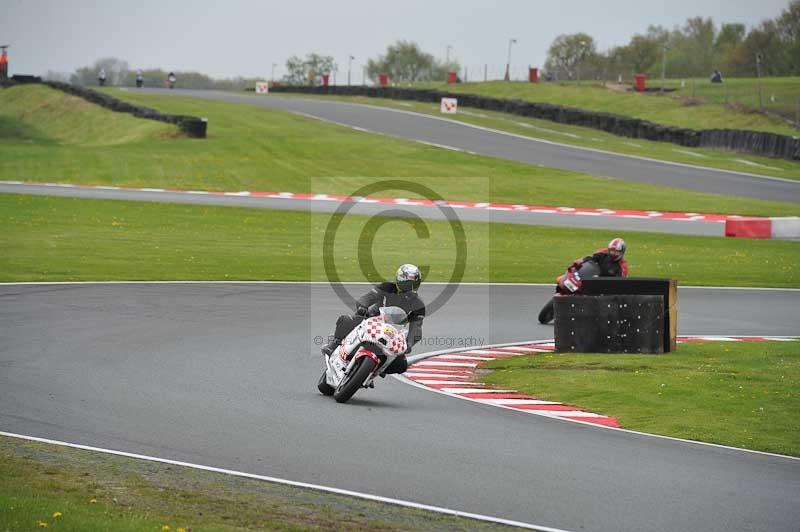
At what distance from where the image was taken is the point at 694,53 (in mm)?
109875

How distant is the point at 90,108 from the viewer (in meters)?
63.1

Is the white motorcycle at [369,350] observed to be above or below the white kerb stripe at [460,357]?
above

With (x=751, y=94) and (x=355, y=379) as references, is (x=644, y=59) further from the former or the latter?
(x=355, y=379)

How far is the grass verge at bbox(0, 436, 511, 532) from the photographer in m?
7.35

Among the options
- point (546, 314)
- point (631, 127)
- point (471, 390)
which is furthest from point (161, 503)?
point (631, 127)

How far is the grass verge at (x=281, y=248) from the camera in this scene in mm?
23078

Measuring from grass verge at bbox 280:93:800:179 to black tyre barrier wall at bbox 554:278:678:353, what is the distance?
30215 millimetres

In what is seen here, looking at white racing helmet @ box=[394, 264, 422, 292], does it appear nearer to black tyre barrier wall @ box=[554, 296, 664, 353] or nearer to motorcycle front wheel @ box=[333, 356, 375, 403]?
motorcycle front wheel @ box=[333, 356, 375, 403]

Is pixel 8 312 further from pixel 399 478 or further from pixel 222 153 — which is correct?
pixel 222 153

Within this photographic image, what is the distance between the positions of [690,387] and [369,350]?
12.7 feet

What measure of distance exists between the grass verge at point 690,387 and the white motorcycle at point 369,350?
203 centimetres

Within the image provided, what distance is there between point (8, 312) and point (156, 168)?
26.1 metres

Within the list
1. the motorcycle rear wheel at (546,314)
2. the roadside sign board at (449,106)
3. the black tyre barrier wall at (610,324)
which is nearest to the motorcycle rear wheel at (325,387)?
the black tyre barrier wall at (610,324)

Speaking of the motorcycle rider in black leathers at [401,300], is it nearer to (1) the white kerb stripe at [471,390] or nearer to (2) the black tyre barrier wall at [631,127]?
(1) the white kerb stripe at [471,390]
